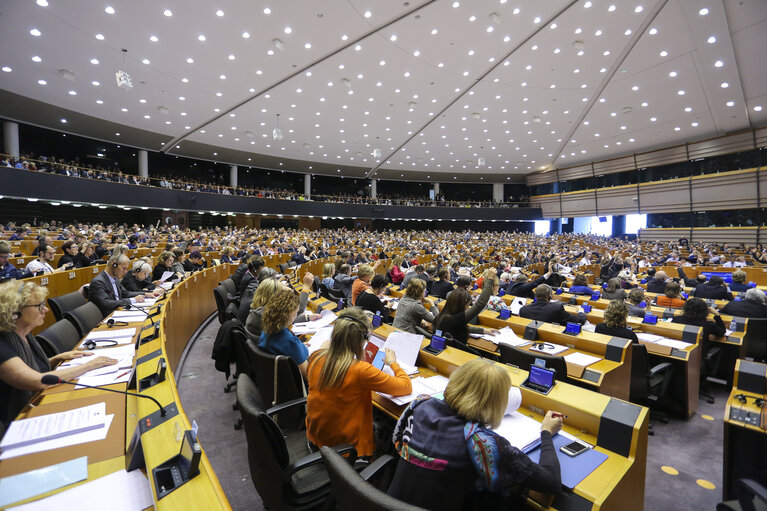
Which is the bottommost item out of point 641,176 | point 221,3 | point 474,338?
point 474,338

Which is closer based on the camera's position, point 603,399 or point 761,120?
point 603,399

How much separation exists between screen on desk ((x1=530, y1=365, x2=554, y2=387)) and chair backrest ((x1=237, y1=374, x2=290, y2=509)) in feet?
4.83

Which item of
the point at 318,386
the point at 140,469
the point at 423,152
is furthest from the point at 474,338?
the point at 423,152

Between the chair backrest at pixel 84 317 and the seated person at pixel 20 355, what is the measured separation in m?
1.16

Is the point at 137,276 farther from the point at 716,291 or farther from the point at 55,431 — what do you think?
the point at 716,291

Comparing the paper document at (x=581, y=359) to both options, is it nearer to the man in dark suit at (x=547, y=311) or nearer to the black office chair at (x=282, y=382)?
the man in dark suit at (x=547, y=311)

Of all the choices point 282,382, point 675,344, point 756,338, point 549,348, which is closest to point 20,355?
point 282,382

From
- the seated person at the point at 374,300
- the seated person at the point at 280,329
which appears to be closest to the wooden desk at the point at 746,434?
the seated person at the point at 280,329

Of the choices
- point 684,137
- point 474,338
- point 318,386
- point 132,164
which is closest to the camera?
point 318,386

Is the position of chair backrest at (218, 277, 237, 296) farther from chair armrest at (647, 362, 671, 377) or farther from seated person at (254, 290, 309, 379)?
chair armrest at (647, 362, 671, 377)

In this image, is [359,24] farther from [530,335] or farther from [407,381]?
[407,381]

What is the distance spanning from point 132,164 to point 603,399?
1116 inches

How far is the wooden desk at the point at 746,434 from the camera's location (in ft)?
6.63

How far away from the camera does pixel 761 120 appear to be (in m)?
17.0
